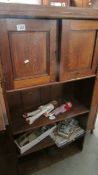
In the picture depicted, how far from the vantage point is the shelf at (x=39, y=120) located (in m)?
1.15

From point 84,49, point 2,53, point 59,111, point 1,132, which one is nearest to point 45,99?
point 59,111

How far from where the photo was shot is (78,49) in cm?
99

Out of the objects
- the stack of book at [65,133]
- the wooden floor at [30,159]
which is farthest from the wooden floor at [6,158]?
the stack of book at [65,133]

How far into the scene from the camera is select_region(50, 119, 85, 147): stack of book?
147 cm

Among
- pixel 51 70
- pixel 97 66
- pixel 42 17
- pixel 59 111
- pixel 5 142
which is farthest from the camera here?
pixel 5 142

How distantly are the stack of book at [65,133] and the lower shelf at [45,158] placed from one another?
13 centimetres

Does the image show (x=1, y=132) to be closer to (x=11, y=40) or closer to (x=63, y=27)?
(x=11, y=40)

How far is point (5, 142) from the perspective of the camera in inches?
70.9

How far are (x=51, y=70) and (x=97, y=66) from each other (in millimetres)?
433

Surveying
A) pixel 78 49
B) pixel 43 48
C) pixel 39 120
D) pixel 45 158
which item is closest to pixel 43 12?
pixel 43 48

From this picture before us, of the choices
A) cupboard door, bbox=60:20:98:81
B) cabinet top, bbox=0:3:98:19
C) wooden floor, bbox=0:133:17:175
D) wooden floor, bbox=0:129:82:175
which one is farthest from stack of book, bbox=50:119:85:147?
cabinet top, bbox=0:3:98:19

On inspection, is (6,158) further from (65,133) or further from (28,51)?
(28,51)

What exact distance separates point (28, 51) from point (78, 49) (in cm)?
38

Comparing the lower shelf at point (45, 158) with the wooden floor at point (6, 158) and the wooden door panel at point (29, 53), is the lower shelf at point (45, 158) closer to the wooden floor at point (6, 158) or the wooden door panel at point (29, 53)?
the wooden floor at point (6, 158)
